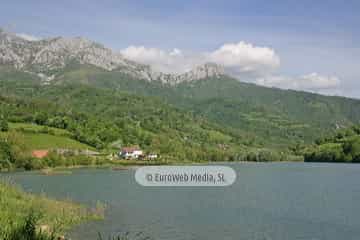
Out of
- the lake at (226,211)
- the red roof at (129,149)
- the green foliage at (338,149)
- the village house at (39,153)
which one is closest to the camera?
the lake at (226,211)

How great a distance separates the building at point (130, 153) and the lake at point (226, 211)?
2672 inches

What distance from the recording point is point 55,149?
113m

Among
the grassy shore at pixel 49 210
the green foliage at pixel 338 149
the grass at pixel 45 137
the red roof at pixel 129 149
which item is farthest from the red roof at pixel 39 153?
the green foliage at pixel 338 149

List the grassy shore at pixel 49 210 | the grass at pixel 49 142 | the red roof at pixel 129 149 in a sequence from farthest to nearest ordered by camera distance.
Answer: the red roof at pixel 129 149 → the grass at pixel 49 142 → the grassy shore at pixel 49 210

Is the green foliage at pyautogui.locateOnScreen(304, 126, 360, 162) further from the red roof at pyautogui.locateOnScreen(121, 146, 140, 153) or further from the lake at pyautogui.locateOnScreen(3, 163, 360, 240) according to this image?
the lake at pyautogui.locateOnScreen(3, 163, 360, 240)

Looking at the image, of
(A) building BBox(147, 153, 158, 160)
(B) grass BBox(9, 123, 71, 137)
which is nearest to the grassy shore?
(B) grass BBox(9, 123, 71, 137)

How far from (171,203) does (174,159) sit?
94044 millimetres

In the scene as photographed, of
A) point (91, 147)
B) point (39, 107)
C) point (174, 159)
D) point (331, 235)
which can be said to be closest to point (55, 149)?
point (91, 147)

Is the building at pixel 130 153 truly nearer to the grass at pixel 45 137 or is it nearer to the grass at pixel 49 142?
the grass at pixel 45 137

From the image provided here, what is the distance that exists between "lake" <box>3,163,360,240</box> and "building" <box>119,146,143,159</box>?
223 feet

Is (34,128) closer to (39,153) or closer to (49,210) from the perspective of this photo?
(39,153)

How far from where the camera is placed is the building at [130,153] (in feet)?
435

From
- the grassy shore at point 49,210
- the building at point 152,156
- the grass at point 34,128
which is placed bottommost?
the building at point 152,156

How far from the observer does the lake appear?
105 ft
